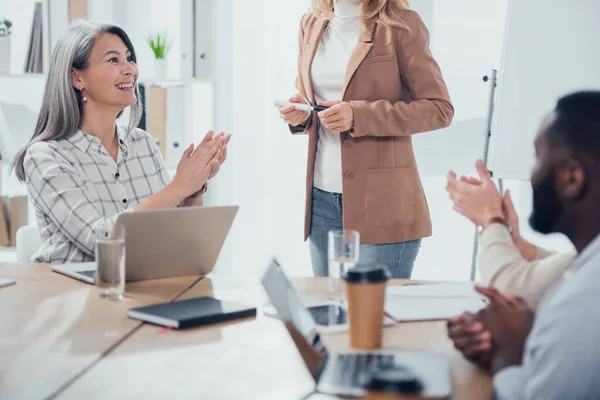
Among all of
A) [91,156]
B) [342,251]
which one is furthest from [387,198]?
[91,156]

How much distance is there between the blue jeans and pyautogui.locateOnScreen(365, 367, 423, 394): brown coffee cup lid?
133 centimetres

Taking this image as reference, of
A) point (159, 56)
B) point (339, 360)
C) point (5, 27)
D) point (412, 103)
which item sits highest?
point (5, 27)

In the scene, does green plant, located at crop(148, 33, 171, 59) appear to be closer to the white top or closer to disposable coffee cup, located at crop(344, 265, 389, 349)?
the white top

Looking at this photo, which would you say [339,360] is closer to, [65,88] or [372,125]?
[372,125]

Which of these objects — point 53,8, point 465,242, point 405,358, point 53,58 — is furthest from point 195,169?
point 465,242

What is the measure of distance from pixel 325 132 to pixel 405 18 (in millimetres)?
454

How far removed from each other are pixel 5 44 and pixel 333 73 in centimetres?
185

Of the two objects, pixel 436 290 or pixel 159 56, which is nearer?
pixel 436 290

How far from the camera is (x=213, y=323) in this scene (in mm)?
1559

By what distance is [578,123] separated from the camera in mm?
1219

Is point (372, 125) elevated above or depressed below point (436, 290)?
above

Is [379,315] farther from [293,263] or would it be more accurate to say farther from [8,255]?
[8,255]

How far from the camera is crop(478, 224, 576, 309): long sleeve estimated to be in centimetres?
142

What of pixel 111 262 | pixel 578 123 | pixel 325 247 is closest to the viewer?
pixel 578 123
